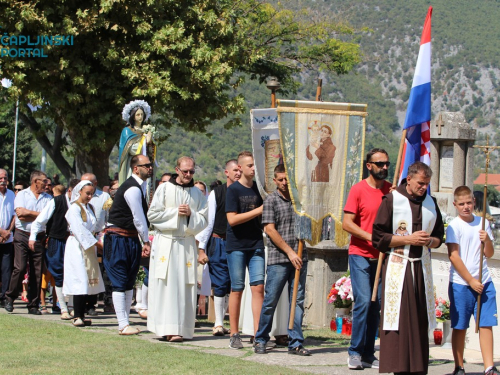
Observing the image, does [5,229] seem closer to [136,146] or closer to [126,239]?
[136,146]

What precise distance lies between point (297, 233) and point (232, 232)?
890mm

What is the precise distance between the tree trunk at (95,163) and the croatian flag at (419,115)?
1556cm

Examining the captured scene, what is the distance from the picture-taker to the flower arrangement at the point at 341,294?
10.8m

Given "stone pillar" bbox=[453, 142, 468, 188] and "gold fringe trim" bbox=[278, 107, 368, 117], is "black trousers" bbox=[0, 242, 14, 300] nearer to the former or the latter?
"gold fringe trim" bbox=[278, 107, 368, 117]

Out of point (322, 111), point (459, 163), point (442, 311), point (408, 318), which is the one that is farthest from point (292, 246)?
point (459, 163)

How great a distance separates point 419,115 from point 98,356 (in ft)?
13.3

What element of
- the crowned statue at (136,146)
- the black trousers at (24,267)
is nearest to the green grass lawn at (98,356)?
the black trousers at (24,267)

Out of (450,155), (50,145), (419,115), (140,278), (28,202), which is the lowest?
(140,278)

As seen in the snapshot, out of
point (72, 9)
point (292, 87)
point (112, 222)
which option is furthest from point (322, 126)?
point (292, 87)

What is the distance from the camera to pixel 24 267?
12438 millimetres

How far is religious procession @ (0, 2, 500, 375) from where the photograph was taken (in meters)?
7.39

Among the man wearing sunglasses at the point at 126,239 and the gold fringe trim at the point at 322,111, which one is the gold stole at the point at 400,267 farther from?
the man wearing sunglasses at the point at 126,239

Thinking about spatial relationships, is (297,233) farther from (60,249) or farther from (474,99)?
(474,99)

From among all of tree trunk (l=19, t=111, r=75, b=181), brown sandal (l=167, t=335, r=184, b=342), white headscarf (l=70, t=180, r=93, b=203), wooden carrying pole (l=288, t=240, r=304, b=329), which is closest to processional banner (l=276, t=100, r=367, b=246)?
wooden carrying pole (l=288, t=240, r=304, b=329)
